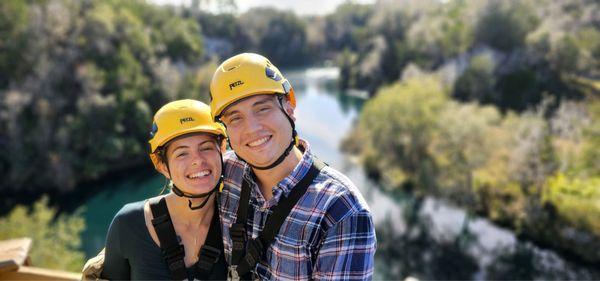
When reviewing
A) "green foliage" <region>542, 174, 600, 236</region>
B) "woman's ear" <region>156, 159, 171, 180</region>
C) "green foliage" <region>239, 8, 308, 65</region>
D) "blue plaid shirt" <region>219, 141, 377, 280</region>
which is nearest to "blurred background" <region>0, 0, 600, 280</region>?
"green foliage" <region>542, 174, 600, 236</region>

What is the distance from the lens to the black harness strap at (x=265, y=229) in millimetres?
2371

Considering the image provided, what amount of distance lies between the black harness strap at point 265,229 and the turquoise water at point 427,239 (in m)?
17.6

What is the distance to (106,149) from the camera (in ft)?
99.1

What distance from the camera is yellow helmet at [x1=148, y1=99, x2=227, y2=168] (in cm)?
283

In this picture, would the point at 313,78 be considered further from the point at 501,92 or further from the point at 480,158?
the point at 480,158

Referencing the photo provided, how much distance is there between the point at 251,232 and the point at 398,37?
59.9 meters

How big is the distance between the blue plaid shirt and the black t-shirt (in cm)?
55

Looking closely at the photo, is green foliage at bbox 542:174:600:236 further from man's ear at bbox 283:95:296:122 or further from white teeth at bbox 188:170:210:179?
white teeth at bbox 188:170:210:179

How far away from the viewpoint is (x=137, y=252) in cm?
276

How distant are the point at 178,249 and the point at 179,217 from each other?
0.81 feet

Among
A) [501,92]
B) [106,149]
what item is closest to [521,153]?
[501,92]

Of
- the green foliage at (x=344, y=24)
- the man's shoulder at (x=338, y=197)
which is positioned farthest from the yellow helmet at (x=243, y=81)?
the green foliage at (x=344, y=24)

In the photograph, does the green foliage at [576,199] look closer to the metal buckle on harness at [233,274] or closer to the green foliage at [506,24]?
the metal buckle on harness at [233,274]

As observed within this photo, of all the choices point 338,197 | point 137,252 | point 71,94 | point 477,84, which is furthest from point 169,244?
point 477,84
